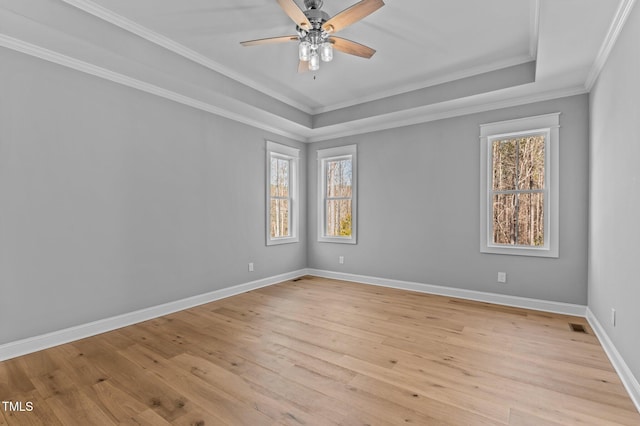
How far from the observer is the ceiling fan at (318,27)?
87.0 inches

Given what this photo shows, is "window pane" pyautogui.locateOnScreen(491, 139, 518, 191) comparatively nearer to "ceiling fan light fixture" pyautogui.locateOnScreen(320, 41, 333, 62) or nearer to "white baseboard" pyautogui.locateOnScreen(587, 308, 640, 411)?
"white baseboard" pyautogui.locateOnScreen(587, 308, 640, 411)

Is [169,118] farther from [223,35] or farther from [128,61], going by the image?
[223,35]

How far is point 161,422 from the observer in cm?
171

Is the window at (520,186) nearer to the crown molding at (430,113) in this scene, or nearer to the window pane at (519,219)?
the window pane at (519,219)

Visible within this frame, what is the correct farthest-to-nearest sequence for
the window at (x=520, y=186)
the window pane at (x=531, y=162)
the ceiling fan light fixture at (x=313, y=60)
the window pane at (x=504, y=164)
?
the window pane at (x=504, y=164)
the window pane at (x=531, y=162)
the window at (x=520, y=186)
the ceiling fan light fixture at (x=313, y=60)

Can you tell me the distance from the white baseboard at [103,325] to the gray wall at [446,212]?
207 cm

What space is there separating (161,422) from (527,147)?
4509 mm

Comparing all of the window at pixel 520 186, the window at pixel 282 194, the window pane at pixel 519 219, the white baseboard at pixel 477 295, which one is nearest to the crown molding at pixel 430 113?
the window at pixel 520 186

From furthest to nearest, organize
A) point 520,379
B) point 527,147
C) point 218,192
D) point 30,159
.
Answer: point 218,192, point 527,147, point 30,159, point 520,379

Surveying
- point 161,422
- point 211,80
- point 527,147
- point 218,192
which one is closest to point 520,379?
point 161,422

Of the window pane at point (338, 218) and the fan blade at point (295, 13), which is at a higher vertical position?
the fan blade at point (295, 13)

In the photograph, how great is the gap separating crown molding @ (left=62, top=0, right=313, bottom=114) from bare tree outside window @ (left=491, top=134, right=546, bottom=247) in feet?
10.5

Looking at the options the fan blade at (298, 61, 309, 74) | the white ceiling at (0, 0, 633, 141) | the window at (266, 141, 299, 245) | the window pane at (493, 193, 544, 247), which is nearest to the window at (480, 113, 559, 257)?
the window pane at (493, 193, 544, 247)

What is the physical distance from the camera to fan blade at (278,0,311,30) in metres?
2.17
